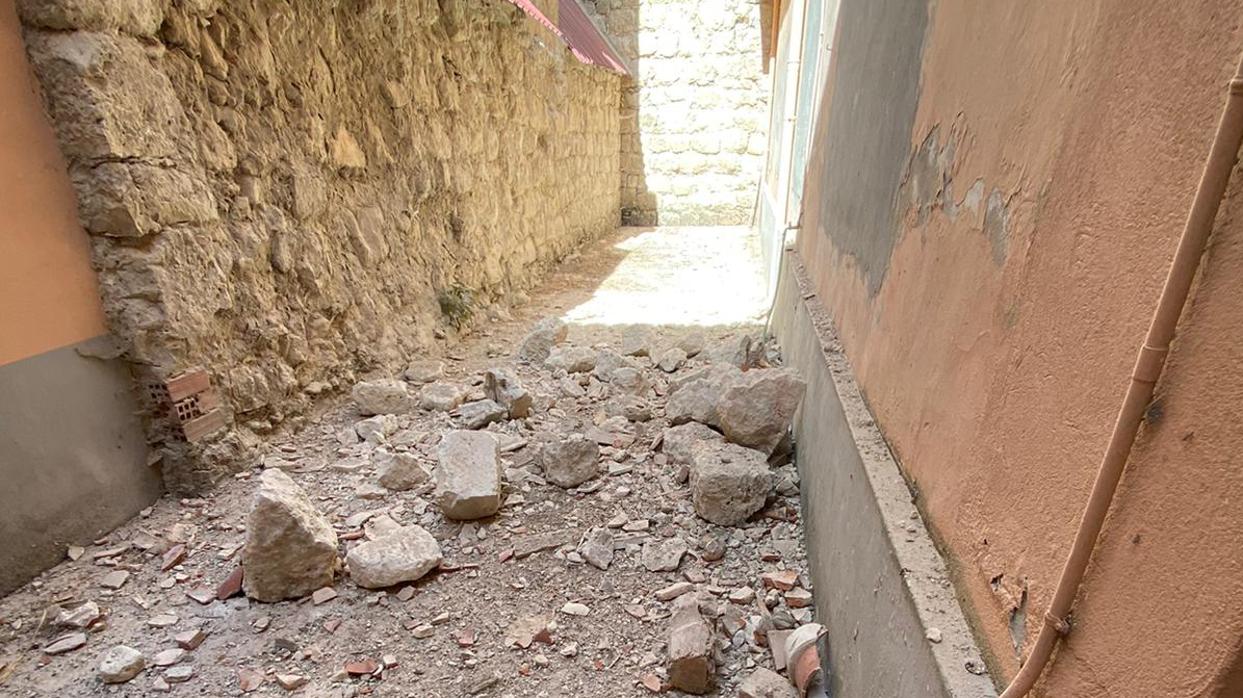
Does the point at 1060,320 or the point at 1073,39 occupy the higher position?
the point at 1073,39

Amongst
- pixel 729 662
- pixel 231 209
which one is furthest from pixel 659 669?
pixel 231 209

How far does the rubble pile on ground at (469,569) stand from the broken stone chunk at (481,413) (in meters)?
0.02

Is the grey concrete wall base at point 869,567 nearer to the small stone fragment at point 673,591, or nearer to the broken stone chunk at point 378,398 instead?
the small stone fragment at point 673,591

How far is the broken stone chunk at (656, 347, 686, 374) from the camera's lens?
3646 millimetres

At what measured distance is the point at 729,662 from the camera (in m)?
1.62

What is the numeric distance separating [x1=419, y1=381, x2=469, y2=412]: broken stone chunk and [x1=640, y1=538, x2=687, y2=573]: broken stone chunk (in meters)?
1.40

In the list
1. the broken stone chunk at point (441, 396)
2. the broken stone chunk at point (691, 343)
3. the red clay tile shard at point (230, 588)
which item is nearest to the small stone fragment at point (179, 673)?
the red clay tile shard at point (230, 588)

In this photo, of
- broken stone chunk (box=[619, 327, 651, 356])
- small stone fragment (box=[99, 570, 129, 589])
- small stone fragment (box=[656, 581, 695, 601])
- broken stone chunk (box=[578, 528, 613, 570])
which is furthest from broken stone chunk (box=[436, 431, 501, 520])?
broken stone chunk (box=[619, 327, 651, 356])

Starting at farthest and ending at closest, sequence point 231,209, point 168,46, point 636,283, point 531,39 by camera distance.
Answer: point 636,283 < point 531,39 < point 231,209 < point 168,46

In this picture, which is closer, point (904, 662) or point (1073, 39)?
point (1073, 39)

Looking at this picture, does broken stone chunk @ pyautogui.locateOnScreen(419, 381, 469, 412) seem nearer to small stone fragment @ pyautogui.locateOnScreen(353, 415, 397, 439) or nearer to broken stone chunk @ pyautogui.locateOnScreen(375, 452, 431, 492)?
small stone fragment @ pyautogui.locateOnScreen(353, 415, 397, 439)

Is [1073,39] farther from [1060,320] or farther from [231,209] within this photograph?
[231,209]

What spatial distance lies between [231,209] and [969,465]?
272 centimetres

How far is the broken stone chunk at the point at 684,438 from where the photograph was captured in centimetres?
252
